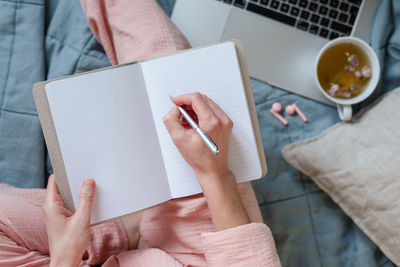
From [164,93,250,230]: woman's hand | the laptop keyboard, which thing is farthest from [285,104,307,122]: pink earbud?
[164,93,250,230]: woman's hand

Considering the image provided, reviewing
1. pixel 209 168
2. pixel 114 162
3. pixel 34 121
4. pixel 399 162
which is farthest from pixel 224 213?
pixel 34 121

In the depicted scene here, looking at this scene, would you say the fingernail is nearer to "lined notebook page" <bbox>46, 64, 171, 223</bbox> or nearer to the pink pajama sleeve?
"lined notebook page" <bbox>46, 64, 171, 223</bbox>

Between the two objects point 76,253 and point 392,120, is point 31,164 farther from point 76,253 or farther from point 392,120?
point 392,120

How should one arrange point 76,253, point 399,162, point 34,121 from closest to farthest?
1. point 76,253
2. point 399,162
3. point 34,121

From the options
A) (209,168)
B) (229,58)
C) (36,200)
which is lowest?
(36,200)

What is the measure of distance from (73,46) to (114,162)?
35 cm

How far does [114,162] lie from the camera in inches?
20.2

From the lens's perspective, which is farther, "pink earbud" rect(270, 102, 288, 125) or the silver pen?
"pink earbud" rect(270, 102, 288, 125)

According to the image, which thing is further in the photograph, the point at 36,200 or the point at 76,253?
the point at 36,200

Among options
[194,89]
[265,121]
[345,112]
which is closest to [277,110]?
[265,121]

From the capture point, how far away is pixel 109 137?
511 mm

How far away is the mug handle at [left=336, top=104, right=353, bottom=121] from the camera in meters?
0.69

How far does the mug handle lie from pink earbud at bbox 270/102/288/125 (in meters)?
0.12

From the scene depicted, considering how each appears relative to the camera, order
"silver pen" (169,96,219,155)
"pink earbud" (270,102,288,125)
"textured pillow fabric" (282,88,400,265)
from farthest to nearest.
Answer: "pink earbud" (270,102,288,125), "textured pillow fabric" (282,88,400,265), "silver pen" (169,96,219,155)
